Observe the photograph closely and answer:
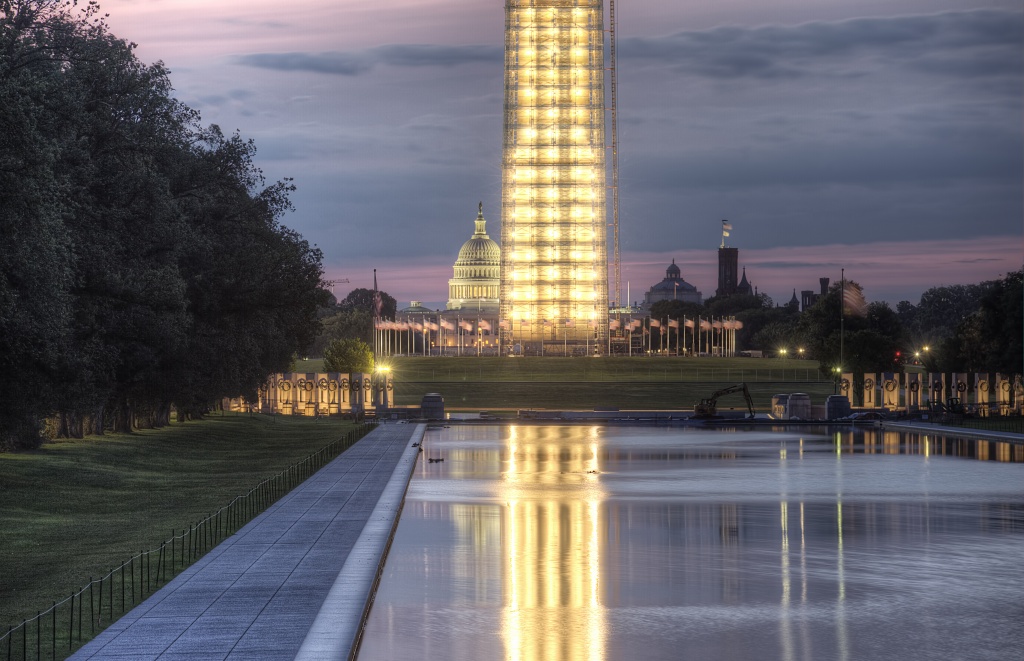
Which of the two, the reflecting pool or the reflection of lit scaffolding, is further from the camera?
the reflection of lit scaffolding

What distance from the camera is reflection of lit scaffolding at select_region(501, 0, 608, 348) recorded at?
155000 millimetres

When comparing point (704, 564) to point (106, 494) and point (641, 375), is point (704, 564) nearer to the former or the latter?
point (106, 494)

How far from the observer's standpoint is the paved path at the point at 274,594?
14508 mm

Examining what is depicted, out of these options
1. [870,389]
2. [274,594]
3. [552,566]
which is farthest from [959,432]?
[274,594]

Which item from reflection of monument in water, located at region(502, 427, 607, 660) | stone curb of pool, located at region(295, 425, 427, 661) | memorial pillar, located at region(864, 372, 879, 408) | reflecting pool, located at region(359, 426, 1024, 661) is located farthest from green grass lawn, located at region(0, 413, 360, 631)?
memorial pillar, located at region(864, 372, 879, 408)

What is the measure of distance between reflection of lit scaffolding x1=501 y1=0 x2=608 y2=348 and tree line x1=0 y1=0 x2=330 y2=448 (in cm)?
8941

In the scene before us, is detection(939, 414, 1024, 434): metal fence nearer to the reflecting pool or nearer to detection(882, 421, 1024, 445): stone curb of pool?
detection(882, 421, 1024, 445): stone curb of pool

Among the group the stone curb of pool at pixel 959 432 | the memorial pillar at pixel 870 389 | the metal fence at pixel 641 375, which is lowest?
the stone curb of pool at pixel 959 432

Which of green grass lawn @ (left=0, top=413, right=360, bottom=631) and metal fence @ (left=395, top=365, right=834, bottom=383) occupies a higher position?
metal fence @ (left=395, top=365, right=834, bottom=383)

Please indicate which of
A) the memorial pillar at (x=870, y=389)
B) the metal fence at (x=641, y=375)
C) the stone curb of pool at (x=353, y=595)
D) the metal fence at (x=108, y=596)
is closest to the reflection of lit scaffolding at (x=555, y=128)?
the metal fence at (x=641, y=375)

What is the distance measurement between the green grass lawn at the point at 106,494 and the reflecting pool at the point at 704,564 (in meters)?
4.68

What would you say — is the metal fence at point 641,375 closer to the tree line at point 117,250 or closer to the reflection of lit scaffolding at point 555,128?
the reflection of lit scaffolding at point 555,128

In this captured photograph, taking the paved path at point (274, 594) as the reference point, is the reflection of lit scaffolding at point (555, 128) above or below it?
above

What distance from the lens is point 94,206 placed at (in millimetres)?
40469
